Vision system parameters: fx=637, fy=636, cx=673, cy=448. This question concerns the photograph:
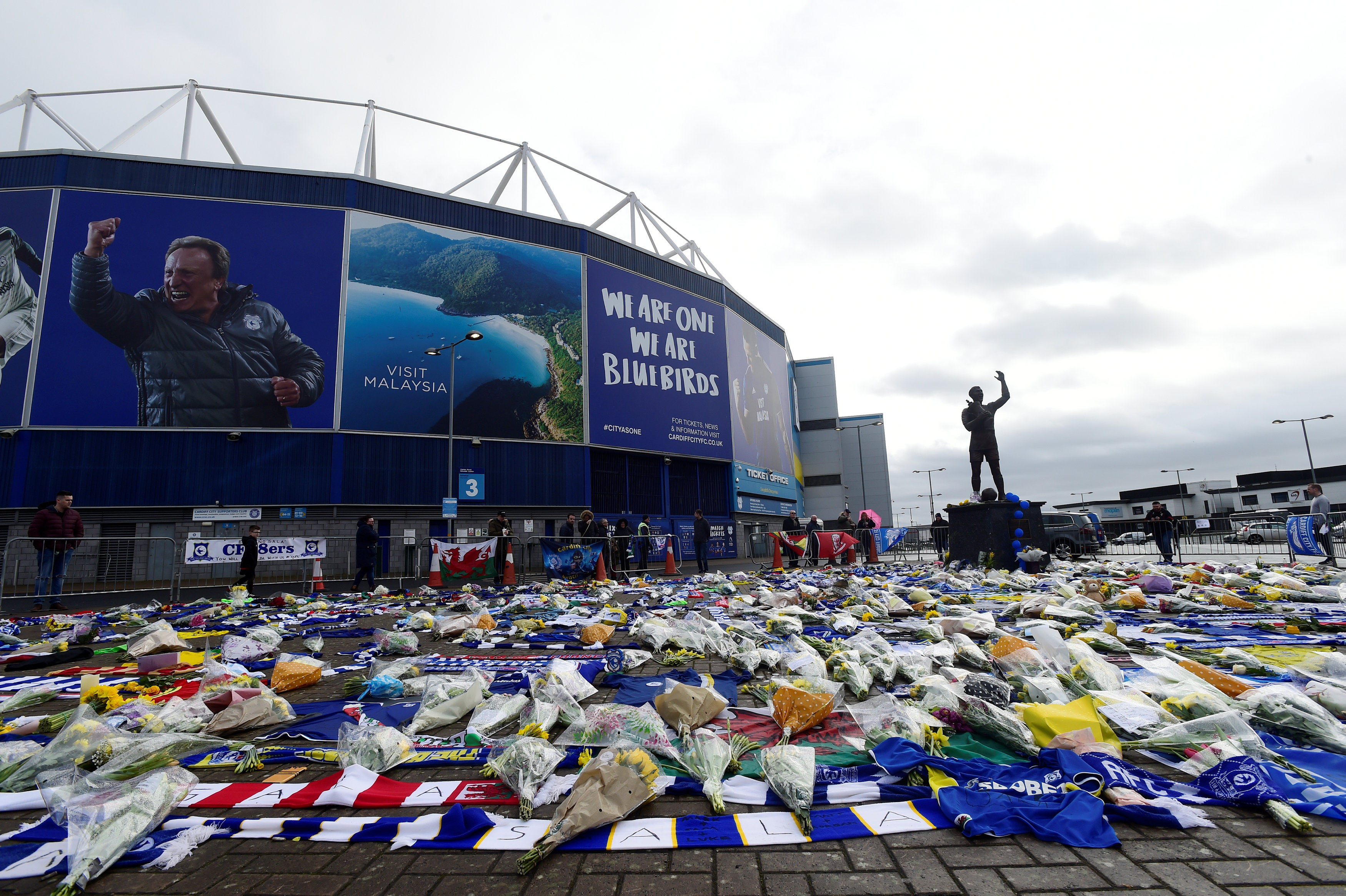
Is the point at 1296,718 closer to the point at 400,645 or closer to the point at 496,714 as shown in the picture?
the point at 496,714

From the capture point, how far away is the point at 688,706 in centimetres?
351

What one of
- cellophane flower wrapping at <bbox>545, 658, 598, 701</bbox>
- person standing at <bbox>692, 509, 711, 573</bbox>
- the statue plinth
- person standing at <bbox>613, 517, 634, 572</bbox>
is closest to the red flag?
person standing at <bbox>692, 509, 711, 573</bbox>

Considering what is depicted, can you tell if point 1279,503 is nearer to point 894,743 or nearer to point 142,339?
point 894,743

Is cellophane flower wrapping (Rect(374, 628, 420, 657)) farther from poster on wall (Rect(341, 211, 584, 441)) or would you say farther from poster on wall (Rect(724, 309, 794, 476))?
poster on wall (Rect(724, 309, 794, 476))

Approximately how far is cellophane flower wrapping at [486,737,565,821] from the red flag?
17.2 meters

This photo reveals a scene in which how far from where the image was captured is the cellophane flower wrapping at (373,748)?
10.0ft

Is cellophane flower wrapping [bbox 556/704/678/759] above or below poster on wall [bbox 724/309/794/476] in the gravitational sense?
below

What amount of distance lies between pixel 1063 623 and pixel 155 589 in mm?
16758

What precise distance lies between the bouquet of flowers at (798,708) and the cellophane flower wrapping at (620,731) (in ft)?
2.07

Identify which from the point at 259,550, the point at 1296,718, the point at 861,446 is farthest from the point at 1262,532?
the point at 861,446

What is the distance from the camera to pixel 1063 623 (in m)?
6.33

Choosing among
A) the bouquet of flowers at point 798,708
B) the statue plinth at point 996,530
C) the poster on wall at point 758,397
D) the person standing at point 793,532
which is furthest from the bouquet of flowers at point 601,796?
the poster on wall at point 758,397

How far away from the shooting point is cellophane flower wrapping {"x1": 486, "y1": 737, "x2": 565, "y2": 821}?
2.63m

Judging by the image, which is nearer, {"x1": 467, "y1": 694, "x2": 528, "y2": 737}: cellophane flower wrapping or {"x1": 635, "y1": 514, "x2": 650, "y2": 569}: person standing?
{"x1": 467, "y1": 694, "x2": 528, "y2": 737}: cellophane flower wrapping
